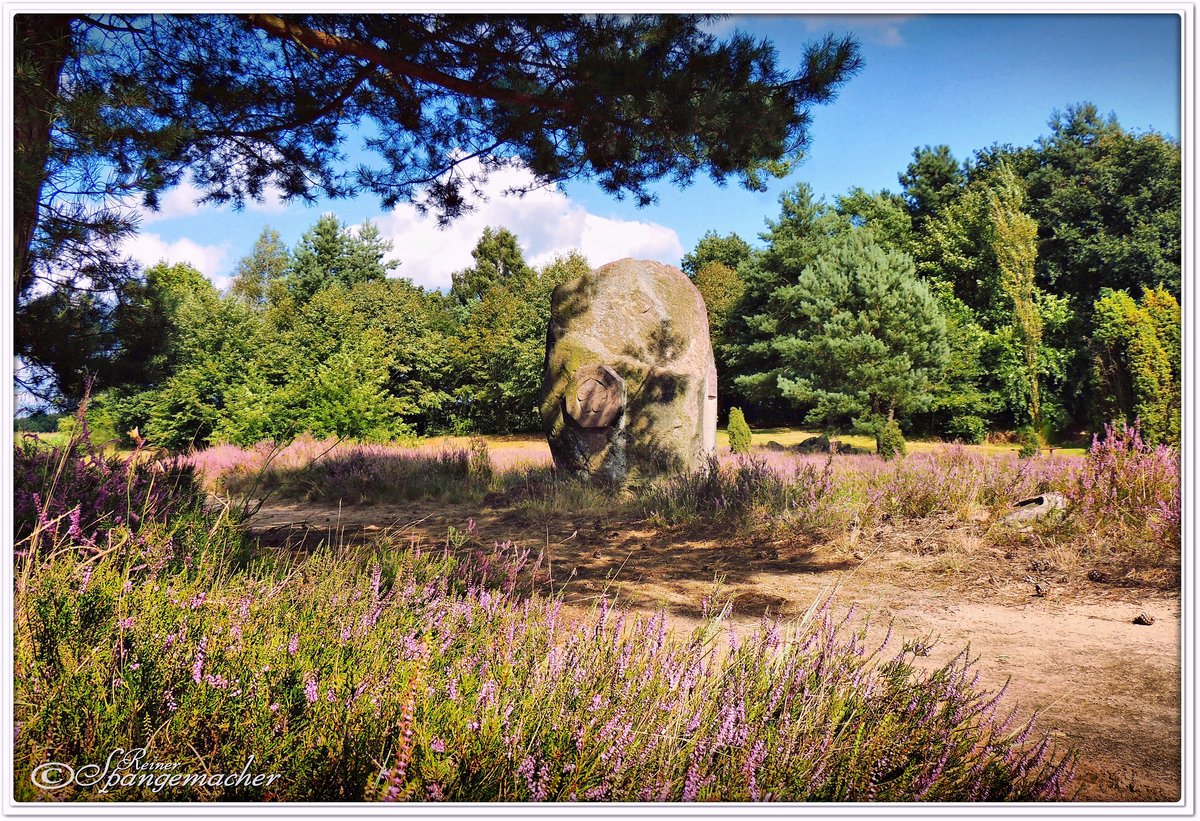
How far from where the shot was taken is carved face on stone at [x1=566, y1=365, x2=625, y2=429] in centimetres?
732

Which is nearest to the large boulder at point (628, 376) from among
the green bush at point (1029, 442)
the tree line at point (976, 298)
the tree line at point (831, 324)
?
the tree line at point (831, 324)

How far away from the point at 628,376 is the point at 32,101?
533cm

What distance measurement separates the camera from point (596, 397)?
7.37 m

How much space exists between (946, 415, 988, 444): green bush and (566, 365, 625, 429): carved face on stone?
1402 cm

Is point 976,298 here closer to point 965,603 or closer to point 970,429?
point 970,429

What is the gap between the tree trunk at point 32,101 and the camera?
2939mm

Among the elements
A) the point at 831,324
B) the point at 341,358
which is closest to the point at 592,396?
the point at 341,358

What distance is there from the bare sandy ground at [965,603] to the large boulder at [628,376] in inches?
43.0

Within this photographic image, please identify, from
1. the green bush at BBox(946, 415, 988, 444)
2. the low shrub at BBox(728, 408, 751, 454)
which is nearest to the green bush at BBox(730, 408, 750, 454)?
the low shrub at BBox(728, 408, 751, 454)

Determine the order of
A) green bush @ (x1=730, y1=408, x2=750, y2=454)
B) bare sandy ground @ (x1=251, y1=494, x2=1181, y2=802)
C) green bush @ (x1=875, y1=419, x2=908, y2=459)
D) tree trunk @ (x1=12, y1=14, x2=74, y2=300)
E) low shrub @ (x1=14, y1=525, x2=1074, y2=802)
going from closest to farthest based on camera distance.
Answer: low shrub @ (x1=14, y1=525, x2=1074, y2=802) → bare sandy ground @ (x1=251, y1=494, x2=1181, y2=802) → tree trunk @ (x1=12, y1=14, x2=74, y2=300) → green bush @ (x1=875, y1=419, x2=908, y2=459) → green bush @ (x1=730, y1=408, x2=750, y2=454)

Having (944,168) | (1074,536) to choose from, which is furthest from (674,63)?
A: (944,168)

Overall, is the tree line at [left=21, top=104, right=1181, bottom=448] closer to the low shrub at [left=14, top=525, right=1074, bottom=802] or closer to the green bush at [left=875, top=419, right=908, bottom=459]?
the green bush at [left=875, top=419, right=908, bottom=459]

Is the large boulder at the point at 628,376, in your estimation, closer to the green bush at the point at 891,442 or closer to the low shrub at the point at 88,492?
the low shrub at the point at 88,492
